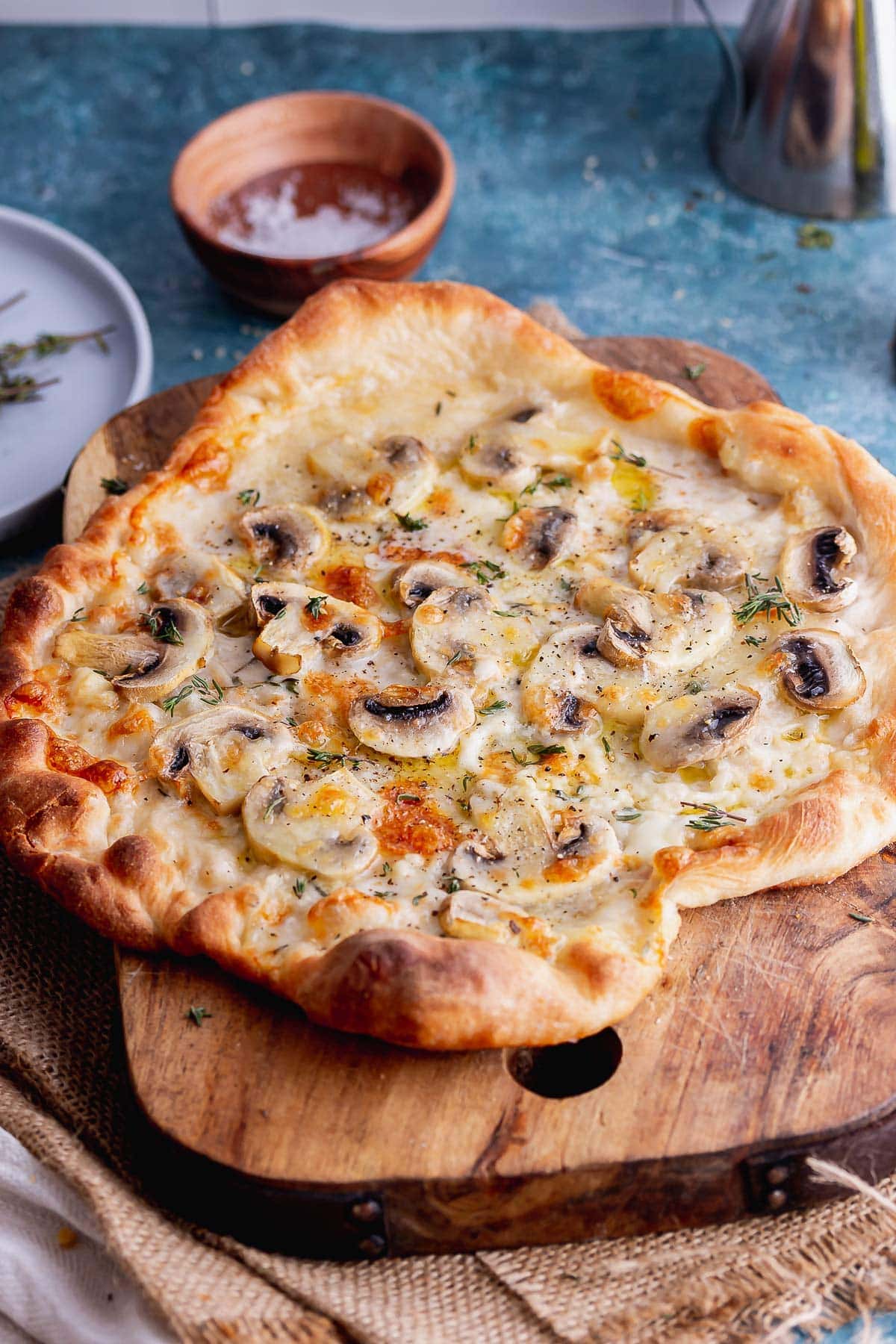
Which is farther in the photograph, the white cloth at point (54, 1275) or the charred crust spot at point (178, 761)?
the charred crust spot at point (178, 761)

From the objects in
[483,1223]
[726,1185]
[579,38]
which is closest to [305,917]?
[483,1223]

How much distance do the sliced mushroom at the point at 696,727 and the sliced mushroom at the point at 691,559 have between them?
0.54 meters

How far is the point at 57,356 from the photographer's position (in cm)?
724

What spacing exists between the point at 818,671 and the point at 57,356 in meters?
4.30

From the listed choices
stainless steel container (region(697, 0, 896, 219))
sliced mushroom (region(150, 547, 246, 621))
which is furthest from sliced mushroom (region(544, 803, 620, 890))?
stainless steel container (region(697, 0, 896, 219))

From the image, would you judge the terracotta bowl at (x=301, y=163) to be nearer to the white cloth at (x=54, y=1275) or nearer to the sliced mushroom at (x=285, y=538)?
the sliced mushroom at (x=285, y=538)

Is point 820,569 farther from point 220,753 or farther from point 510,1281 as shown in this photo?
point 510,1281

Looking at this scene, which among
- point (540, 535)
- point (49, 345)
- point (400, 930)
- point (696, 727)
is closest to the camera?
point (400, 930)

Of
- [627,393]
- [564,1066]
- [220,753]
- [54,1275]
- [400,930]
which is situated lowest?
[54,1275]

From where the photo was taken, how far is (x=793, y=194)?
8047 millimetres

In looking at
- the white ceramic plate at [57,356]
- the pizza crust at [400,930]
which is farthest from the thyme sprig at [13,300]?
the pizza crust at [400,930]

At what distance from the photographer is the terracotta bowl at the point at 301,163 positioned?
7.02m

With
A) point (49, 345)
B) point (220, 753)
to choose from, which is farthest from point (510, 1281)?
point (49, 345)

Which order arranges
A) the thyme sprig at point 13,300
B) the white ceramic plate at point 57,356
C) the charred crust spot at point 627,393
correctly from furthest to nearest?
1. the thyme sprig at point 13,300
2. the white ceramic plate at point 57,356
3. the charred crust spot at point 627,393
